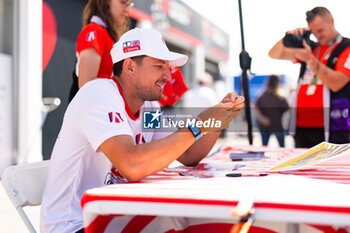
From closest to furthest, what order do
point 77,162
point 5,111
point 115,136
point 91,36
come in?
point 115,136 < point 77,162 < point 91,36 < point 5,111

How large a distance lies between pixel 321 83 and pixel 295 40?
323 millimetres

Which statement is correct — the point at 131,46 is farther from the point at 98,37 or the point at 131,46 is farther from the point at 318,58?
the point at 318,58

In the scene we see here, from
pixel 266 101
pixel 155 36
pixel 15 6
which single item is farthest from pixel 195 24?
pixel 155 36

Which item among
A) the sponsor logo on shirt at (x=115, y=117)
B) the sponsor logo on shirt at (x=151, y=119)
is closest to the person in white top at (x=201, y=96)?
the sponsor logo on shirt at (x=151, y=119)

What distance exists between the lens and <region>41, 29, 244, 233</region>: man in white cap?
94cm

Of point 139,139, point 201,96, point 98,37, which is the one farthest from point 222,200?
point 201,96

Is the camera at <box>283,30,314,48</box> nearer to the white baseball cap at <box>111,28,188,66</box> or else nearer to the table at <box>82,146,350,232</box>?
the white baseball cap at <box>111,28,188,66</box>

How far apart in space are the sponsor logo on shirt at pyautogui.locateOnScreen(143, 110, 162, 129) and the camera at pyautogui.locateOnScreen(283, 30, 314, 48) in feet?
4.02

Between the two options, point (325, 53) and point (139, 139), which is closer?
point (139, 139)

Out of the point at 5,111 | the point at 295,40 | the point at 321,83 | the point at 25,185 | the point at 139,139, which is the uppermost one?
the point at 295,40

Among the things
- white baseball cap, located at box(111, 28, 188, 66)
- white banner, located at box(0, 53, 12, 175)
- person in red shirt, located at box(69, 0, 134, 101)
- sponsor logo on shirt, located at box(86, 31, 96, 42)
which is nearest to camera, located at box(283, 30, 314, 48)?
person in red shirt, located at box(69, 0, 134, 101)

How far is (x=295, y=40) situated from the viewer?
2348 millimetres

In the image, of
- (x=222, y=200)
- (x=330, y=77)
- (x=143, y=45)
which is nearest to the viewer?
(x=222, y=200)

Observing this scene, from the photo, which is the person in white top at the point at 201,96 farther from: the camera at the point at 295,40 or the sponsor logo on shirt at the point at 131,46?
the sponsor logo on shirt at the point at 131,46
